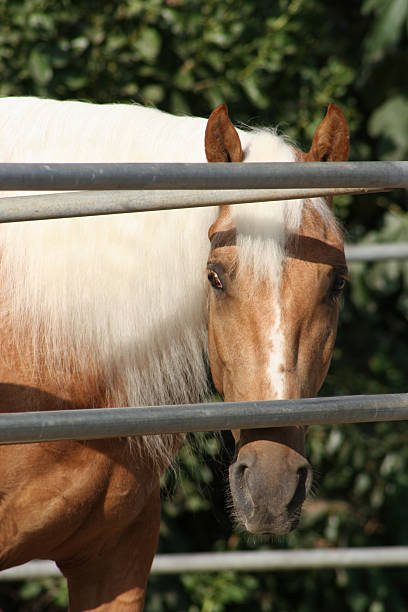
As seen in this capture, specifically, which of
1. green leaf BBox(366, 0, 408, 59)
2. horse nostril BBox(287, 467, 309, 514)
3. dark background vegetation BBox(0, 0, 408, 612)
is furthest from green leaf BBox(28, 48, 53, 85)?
horse nostril BBox(287, 467, 309, 514)

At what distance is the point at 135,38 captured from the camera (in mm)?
2848

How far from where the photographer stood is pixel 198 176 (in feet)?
3.47

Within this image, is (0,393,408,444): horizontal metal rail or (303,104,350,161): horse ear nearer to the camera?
(0,393,408,444): horizontal metal rail

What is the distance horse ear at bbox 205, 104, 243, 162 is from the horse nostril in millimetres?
585

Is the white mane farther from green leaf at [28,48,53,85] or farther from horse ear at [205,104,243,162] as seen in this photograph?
green leaf at [28,48,53,85]

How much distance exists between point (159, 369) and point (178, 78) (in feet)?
5.68

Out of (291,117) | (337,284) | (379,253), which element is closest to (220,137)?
(337,284)

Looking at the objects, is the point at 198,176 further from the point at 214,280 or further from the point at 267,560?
the point at 267,560

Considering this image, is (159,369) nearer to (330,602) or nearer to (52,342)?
(52,342)

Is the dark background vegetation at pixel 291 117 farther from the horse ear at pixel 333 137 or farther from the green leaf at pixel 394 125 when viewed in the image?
the horse ear at pixel 333 137

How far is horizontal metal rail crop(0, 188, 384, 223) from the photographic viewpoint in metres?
1.12

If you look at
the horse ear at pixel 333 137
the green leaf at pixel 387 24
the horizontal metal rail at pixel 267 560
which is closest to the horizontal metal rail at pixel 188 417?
the horse ear at pixel 333 137

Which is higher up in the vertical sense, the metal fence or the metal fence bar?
the metal fence

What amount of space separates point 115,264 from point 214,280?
7.4 inches
